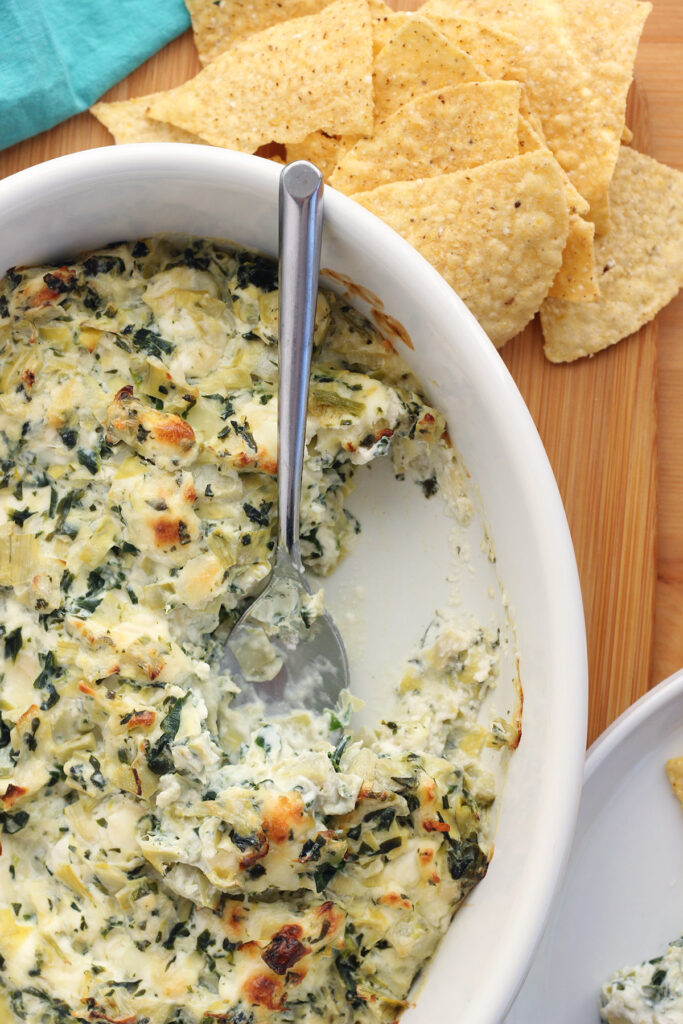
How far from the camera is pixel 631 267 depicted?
6.50 feet

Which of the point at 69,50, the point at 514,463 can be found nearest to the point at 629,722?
the point at 514,463

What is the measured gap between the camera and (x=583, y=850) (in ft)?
6.44

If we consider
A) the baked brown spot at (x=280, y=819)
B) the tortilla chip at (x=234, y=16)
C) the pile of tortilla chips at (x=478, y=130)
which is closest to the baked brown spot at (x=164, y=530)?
the baked brown spot at (x=280, y=819)

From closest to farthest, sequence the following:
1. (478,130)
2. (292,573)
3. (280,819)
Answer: (280,819) → (292,573) → (478,130)

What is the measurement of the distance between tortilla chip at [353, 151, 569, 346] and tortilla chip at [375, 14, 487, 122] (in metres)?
0.22

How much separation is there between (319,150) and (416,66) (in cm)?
24

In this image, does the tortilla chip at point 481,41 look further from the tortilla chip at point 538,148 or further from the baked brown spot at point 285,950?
the baked brown spot at point 285,950

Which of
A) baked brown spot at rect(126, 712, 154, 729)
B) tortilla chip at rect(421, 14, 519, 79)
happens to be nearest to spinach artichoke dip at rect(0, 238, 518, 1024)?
baked brown spot at rect(126, 712, 154, 729)

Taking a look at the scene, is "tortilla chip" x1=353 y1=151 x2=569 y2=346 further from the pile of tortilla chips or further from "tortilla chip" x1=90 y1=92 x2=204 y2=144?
"tortilla chip" x1=90 y1=92 x2=204 y2=144

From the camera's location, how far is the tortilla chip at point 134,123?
1.98 metres

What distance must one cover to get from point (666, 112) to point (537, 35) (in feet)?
1.06

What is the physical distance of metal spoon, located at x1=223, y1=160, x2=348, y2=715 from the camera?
4.95 ft

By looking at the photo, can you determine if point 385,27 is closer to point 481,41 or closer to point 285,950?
point 481,41

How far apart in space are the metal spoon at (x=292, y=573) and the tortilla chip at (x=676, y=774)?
694 millimetres
